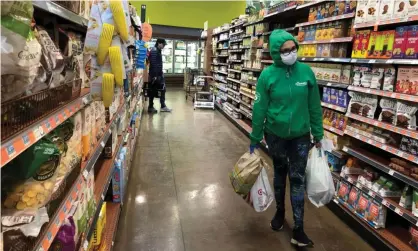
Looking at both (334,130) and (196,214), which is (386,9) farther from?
(196,214)

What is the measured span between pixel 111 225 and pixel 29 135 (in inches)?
77.6

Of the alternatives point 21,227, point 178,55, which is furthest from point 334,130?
point 178,55

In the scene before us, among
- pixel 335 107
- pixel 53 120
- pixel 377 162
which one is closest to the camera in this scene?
pixel 53 120

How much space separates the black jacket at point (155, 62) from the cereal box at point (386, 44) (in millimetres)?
6510

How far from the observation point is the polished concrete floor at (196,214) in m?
2.85

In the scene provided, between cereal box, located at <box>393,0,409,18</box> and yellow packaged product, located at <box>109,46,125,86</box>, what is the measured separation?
2.29 m

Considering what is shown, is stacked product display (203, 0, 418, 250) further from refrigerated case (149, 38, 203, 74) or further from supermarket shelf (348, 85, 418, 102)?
refrigerated case (149, 38, 203, 74)

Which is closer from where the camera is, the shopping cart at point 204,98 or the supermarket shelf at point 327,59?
the supermarket shelf at point 327,59

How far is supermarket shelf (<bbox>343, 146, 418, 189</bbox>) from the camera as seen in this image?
2.58 meters

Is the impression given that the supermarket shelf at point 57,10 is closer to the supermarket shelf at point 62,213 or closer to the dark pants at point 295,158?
the supermarket shelf at point 62,213

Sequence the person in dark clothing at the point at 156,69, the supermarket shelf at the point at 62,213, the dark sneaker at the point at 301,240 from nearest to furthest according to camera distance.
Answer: the supermarket shelf at the point at 62,213
the dark sneaker at the point at 301,240
the person in dark clothing at the point at 156,69

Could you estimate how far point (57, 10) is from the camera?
128 cm

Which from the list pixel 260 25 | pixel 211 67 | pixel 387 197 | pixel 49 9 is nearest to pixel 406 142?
pixel 387 197

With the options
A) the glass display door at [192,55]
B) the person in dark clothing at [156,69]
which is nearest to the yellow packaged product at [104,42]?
the person in dark clothing at [156,69]
